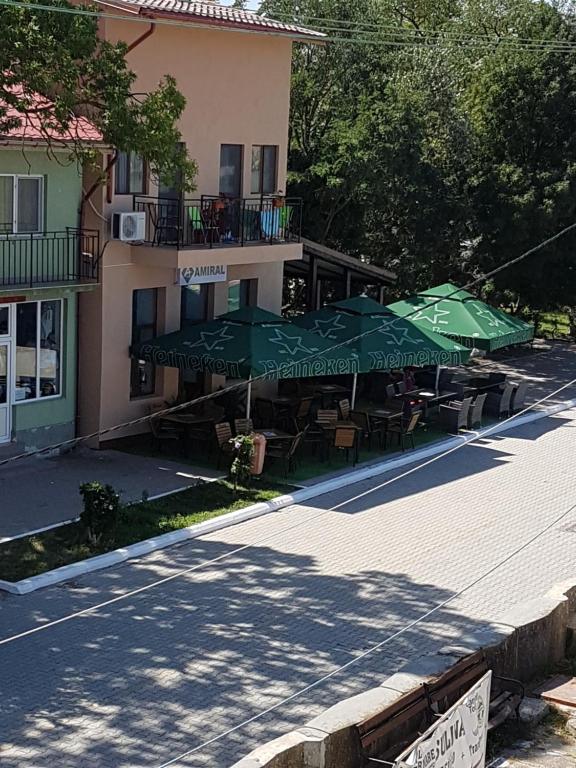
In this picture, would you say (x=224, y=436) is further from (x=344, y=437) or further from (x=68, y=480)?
(x=68, y=480)

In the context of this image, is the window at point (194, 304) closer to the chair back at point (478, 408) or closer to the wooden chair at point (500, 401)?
the chair back at point (478, 408)

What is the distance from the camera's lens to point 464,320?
91.4 ft

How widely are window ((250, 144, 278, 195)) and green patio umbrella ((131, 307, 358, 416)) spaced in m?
3.97

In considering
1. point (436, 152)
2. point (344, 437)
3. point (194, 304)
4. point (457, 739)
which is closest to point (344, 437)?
point (344, 437)

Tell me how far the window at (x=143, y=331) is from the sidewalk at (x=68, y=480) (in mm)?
1701

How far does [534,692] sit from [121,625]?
4.93m

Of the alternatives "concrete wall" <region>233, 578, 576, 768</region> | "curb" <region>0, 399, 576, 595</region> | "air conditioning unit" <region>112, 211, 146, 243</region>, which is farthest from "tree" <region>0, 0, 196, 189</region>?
"concrete wall" <region>233, 578, 576, 768</region>

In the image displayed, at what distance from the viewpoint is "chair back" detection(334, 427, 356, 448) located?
76.0ft

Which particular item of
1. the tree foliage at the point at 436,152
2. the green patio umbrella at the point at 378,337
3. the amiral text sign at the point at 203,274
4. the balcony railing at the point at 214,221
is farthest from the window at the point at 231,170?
the tree foliage at the point at 436,152

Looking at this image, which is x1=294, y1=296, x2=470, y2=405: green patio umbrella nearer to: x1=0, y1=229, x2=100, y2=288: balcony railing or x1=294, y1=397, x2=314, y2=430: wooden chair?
x1=294, y1=397, x2=314, y2=430: wooden chair

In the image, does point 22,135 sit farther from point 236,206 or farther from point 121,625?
point 121,625

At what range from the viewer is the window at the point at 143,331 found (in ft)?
78.9

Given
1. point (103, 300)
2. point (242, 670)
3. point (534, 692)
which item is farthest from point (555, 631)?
point (103, 300)

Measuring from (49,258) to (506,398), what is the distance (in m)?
11.6
